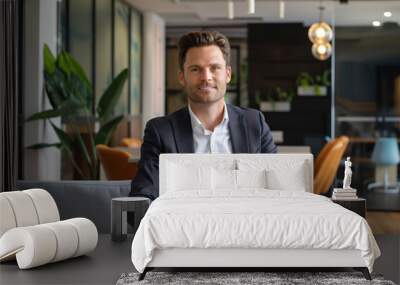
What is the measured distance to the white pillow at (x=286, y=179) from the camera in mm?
4000

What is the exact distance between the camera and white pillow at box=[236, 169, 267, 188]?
3.96 meters

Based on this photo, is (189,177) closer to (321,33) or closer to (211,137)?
(211,137)

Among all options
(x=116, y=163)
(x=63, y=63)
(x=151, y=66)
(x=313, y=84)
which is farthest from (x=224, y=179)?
(x=313, y=84)

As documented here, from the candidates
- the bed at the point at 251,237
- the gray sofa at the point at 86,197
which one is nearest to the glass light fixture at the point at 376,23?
the gray sofa at the point at 86,197

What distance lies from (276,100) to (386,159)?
298 centimetres

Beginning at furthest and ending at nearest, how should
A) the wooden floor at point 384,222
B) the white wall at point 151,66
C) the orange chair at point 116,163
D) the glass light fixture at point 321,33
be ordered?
1. the white wall at point 151,66
2. the glass light fixture at point 321,33
3. the wooden floor at point 384,222
4. the orange chair at point 116,163

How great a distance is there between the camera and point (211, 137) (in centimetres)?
393

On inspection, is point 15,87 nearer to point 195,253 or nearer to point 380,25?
point 195,253

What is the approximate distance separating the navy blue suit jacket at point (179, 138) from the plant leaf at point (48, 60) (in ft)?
9.85

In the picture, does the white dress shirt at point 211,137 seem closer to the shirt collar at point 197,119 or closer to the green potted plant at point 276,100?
the shirt collar at point 197,119

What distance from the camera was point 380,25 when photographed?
1095 cm

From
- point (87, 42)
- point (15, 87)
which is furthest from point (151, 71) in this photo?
point (15, 87)

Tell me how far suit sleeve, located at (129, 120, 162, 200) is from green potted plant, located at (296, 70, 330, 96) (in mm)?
9140

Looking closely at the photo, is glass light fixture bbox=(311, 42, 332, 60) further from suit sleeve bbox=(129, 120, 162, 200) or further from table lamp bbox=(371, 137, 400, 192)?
suit sleeve bbox=(129, 120, 162, 200)
